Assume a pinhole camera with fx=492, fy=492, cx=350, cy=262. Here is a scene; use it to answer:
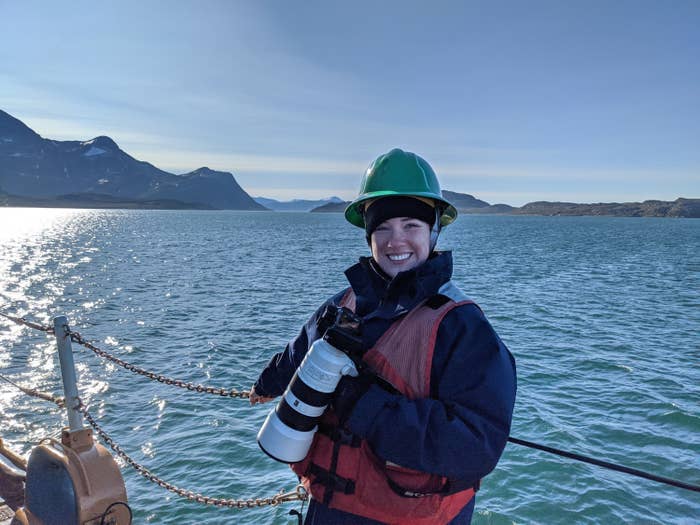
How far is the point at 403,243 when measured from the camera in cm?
280

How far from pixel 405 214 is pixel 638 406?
12.0m

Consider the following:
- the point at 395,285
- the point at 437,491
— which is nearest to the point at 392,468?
the point at 437,491

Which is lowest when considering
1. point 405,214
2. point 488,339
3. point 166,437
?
point 166,437

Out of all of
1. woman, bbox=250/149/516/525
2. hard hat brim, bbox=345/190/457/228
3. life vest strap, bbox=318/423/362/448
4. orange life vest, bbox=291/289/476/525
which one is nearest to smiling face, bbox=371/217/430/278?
woman, bbox=250/149/516/525

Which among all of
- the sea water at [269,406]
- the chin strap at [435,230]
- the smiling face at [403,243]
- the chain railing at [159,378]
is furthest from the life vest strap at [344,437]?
the sea water at [269,406]

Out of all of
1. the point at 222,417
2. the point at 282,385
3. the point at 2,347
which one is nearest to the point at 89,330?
the point at 2,347

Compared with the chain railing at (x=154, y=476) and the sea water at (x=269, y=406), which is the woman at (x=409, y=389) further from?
the sea water at (x=269, y=406)

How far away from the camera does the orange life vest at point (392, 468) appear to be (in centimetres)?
244

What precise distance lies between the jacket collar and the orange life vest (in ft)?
0.24

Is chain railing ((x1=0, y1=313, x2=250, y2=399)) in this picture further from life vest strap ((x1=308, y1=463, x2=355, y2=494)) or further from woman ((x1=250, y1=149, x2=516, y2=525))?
woman ((x1=250, y1=149, x2=516, y2=525))

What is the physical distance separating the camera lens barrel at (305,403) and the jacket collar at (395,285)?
44 cm

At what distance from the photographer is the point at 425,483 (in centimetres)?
242

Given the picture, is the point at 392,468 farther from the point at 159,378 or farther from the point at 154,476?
the point at 154,476

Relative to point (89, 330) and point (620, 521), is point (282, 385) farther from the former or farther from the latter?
point (89, 330)
